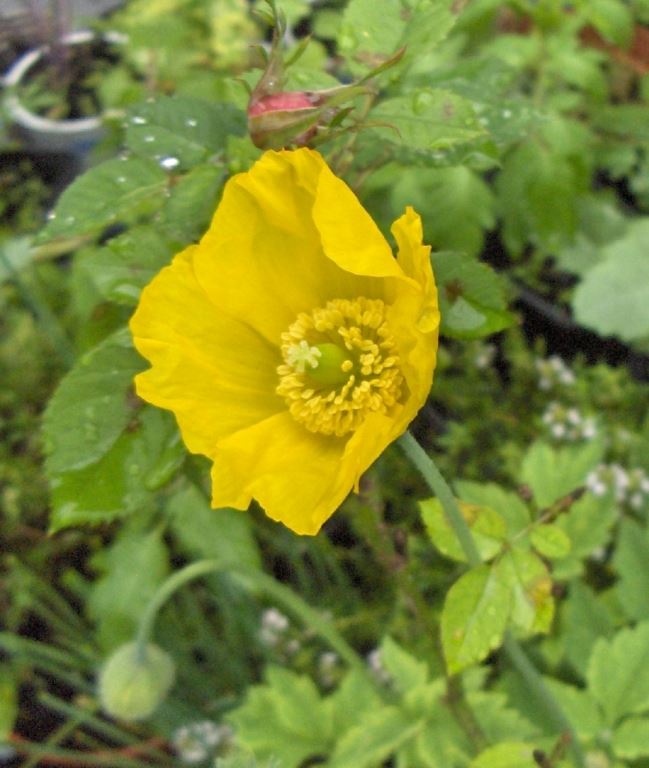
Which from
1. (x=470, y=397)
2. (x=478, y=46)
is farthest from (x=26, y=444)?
(x=478, y=46)

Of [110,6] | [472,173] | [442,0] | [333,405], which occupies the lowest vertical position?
[110,6]

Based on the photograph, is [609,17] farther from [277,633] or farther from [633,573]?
[277,633]

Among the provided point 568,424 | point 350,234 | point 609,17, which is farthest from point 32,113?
point 350,234

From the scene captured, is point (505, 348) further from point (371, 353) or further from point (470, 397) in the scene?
point (371, 353)

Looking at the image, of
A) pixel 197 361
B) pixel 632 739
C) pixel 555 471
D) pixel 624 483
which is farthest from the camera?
pixel 624 483

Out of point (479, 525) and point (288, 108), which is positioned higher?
point (288, 108)

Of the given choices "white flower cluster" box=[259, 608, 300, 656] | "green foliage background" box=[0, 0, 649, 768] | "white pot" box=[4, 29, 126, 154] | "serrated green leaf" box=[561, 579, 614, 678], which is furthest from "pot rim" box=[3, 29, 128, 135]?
"serrated green leaf" box=[561, 579, 614, 678]

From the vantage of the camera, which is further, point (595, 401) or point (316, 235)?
point (595, 401)
